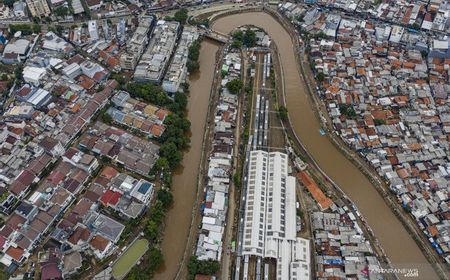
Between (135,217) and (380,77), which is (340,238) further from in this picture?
(380,77)

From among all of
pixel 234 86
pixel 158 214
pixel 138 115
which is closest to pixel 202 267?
pixel 158 214

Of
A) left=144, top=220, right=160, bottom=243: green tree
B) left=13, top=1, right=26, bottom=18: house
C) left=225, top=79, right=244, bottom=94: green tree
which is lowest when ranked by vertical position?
left=144, top=220, right=160, bottom=243: green tree

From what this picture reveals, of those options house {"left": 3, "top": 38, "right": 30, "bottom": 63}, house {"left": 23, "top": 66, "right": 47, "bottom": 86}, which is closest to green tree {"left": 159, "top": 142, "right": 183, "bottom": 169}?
house {"left": 23, "top": 66, "right": 47, "bottom": 86}

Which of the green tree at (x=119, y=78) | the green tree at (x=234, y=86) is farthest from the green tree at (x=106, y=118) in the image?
the green tree at (x=234, y=86)

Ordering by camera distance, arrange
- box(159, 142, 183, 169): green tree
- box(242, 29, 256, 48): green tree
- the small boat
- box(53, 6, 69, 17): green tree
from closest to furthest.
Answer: box(159, 142, 183, 169): green tree → the small boat → box(242, 29, 256, 48): green tree → box(53, 6, 69, 17): green tree

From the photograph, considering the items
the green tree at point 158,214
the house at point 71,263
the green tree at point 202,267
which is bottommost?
the house at point 71,263

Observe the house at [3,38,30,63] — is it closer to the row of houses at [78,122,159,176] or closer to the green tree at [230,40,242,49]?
the row of houses at [78,122,159,176]

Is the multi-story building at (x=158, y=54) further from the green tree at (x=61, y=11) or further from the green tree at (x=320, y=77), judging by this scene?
the green tree at (x=320, y=77)
